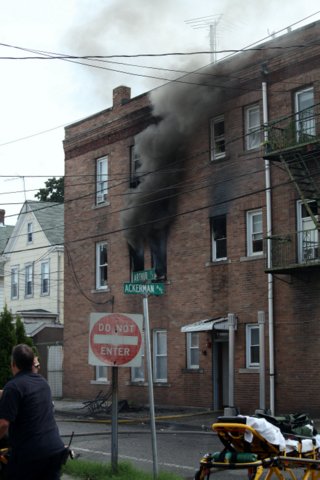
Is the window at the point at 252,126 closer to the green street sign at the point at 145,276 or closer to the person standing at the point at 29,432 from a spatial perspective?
the green street sign at the point at 145,276

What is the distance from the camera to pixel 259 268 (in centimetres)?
2141

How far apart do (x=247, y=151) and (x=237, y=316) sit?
184 inches

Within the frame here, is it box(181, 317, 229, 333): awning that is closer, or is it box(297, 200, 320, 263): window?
box(297, 200, 320, 263): window

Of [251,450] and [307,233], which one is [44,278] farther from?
[251,450]

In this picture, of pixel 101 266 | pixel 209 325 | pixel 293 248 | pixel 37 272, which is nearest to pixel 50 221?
pixel 37 272

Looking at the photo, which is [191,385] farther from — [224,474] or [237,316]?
[224,474]

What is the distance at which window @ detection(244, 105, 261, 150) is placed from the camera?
22.1 meters

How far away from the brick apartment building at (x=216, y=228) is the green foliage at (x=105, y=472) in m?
10.1

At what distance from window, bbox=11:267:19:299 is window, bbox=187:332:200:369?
18.3 meters

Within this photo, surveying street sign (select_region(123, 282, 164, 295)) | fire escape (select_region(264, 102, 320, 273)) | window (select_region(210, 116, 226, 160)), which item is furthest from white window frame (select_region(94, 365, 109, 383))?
street sign (select_region(123, 282, 164, 295))

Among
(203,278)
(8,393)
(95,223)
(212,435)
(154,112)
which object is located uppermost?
(154,112)

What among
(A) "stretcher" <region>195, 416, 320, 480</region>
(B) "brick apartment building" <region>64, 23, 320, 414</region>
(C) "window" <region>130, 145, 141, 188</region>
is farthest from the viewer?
(C) "window" <region>130, 145, 141, 188</region>

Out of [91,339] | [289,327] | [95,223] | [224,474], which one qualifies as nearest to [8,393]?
[91,339]

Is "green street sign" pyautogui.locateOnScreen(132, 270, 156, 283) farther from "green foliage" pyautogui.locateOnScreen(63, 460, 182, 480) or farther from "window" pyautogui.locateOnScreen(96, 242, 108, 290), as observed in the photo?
"window" pyautogui.locateOnScreen(96, 242, 108, 290)
